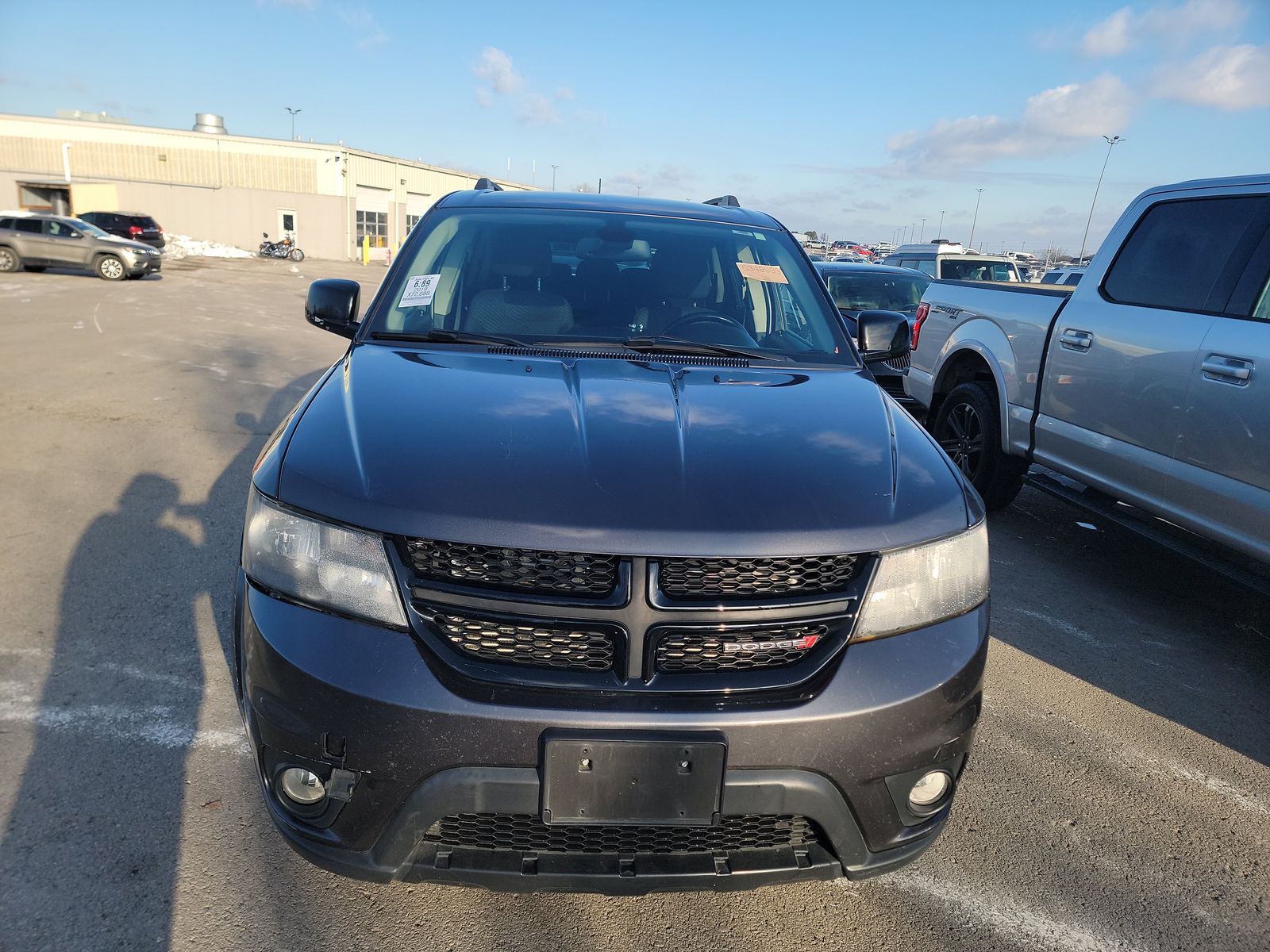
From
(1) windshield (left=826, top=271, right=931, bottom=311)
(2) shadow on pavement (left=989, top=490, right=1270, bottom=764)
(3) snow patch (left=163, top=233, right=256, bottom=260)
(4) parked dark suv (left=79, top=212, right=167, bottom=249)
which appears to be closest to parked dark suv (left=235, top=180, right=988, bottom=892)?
(2) shadow on pavement (left=989, top=490, right=1270, bottom=764)

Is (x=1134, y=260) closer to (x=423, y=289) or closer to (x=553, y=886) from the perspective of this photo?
(x=423, y=289)

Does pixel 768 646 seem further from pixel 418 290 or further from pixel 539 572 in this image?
pixel 418 290

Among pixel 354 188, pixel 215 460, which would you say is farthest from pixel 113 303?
pixel 354 188

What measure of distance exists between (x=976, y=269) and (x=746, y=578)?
14.2 meters

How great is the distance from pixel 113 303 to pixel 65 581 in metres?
14.8

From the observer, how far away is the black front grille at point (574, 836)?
5.74 feet

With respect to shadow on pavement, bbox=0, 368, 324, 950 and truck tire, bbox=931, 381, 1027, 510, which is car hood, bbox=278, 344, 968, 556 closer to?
shadow on pavement, bbox=0, 368, 324, 950

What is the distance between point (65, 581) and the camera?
395 centimetres

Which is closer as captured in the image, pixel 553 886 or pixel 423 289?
pixel 553 886

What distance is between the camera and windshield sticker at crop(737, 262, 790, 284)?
332cm

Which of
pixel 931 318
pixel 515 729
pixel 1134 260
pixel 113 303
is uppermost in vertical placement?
pixel 1134 260

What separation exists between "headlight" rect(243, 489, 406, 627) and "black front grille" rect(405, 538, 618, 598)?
12cm

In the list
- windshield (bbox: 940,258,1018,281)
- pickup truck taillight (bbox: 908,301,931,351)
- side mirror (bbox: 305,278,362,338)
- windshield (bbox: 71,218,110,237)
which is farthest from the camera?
windshield (bbox: 71,218,110,237)

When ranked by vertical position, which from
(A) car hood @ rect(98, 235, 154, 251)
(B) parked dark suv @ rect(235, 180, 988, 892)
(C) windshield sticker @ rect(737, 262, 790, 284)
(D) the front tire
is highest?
(C) windshield sticker @ rect(737, 262, 790, 284)
